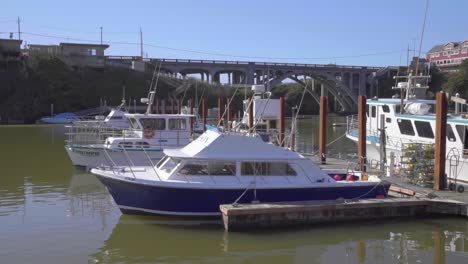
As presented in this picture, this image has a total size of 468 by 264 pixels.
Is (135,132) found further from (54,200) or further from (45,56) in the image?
(45,56)

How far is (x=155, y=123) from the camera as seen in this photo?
2586cm

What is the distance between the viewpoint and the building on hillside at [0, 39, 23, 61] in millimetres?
81062

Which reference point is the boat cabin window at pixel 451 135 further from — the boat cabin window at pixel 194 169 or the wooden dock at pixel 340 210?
the boat cabin window at pixel 194 169

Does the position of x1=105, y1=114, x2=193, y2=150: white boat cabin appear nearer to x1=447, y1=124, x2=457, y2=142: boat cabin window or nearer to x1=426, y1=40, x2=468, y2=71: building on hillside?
x1=447, y1=124, x2=457, y2=142: boat cabin window

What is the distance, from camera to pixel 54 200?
59.0 feet

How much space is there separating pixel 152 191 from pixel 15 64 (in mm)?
76366

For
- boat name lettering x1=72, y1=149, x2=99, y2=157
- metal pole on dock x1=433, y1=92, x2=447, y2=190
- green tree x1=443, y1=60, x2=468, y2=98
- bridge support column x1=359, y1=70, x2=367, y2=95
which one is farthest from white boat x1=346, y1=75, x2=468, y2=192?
bridge support column x1=359, y1=70, x2=367, y2=95

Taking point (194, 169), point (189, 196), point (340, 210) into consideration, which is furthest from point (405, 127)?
point (189, 196)

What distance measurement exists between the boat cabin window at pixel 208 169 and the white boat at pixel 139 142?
10407 mm

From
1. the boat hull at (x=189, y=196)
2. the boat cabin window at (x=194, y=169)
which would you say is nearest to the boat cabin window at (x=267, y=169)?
the boat hull at (x=189, y=196)

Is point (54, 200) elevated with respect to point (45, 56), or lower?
lower

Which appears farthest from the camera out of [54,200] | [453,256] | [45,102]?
[45,102]

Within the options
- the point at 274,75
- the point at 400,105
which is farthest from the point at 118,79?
the point at 400,105

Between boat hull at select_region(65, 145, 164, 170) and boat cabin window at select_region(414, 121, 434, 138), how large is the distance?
1217 centimetres
